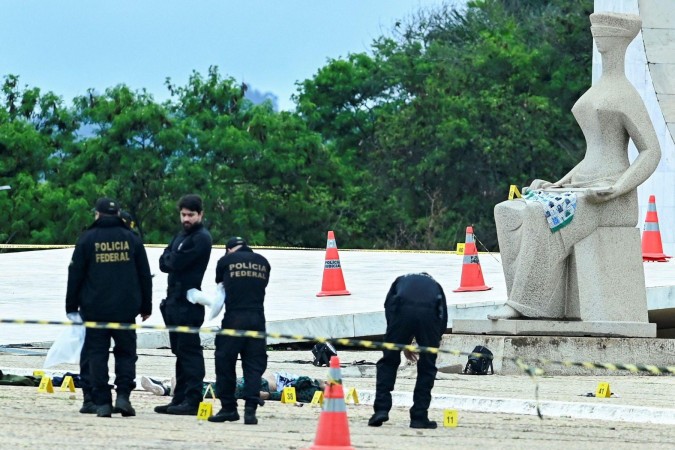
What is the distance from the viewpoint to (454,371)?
1827 cm

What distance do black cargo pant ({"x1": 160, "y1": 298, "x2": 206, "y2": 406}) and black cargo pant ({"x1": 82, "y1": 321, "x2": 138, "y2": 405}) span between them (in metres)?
0.33

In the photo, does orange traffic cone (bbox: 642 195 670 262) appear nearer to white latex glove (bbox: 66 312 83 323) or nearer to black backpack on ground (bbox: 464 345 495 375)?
black backpack on ground (bbox: 464 345 495 375)

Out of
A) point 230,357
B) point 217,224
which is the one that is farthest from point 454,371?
point 217,224

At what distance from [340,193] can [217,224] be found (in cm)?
526

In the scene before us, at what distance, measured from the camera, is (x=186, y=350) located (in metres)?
13.9

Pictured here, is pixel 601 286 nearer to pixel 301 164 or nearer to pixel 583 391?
pixel 583 391

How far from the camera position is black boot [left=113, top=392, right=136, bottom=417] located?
43.8 ft

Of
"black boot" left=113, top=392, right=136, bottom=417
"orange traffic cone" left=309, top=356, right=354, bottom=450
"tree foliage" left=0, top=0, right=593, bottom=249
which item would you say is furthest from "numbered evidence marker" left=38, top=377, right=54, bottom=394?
"tree foliage" left=0, top=0, right=593, bottom=249

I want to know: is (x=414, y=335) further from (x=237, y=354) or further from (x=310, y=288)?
(x=310, y=288)

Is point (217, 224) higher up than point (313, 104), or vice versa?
point (313, 104)

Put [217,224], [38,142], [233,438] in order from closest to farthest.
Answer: [233,438]
[217,224]
[38,142]

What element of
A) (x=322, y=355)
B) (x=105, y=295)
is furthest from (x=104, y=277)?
(x=322, y=355)

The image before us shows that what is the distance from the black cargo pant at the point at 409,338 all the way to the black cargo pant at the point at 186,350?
1321 mm

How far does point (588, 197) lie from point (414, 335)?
4960 millimetres
